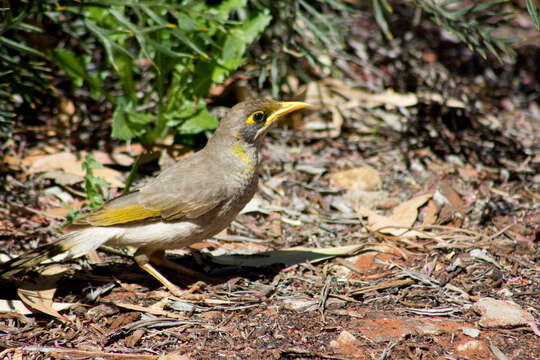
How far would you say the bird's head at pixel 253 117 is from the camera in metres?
4.87

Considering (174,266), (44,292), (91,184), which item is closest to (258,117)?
(174,266)

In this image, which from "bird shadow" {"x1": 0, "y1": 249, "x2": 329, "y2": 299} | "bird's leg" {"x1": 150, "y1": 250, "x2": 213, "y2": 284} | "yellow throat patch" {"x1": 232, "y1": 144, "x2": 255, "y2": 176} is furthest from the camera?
"bird's leg" {"x1": 150, "y1": 250, "x2": 213, "y2": 284}

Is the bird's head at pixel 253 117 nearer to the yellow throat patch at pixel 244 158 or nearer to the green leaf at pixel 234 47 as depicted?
the yellow throat patch at pixel 244 158

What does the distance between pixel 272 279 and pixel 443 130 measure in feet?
10.9

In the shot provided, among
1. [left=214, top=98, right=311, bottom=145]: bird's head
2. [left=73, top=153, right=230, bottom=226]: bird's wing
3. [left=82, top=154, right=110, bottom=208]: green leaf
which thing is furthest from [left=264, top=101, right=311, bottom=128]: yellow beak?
[left=82, top=154, right=110, bottom=208]: green leaf

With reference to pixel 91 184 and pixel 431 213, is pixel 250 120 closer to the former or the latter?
pixel 91 184

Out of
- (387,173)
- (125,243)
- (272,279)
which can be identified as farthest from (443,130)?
(125,243)

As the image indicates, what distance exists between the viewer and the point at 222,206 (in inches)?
183

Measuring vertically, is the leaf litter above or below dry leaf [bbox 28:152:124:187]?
below

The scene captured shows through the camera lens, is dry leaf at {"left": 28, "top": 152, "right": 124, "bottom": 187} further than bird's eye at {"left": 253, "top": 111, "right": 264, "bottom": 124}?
Yes

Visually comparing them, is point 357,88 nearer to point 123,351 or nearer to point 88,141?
point 88,141

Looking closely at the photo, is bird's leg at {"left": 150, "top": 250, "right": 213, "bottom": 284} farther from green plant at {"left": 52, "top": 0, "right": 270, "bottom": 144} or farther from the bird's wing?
green plant at {"left": 52, "top": 0, "right": 270, "bottom": 144}

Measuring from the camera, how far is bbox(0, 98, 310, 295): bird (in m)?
4.62

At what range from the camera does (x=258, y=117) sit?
4.89m
